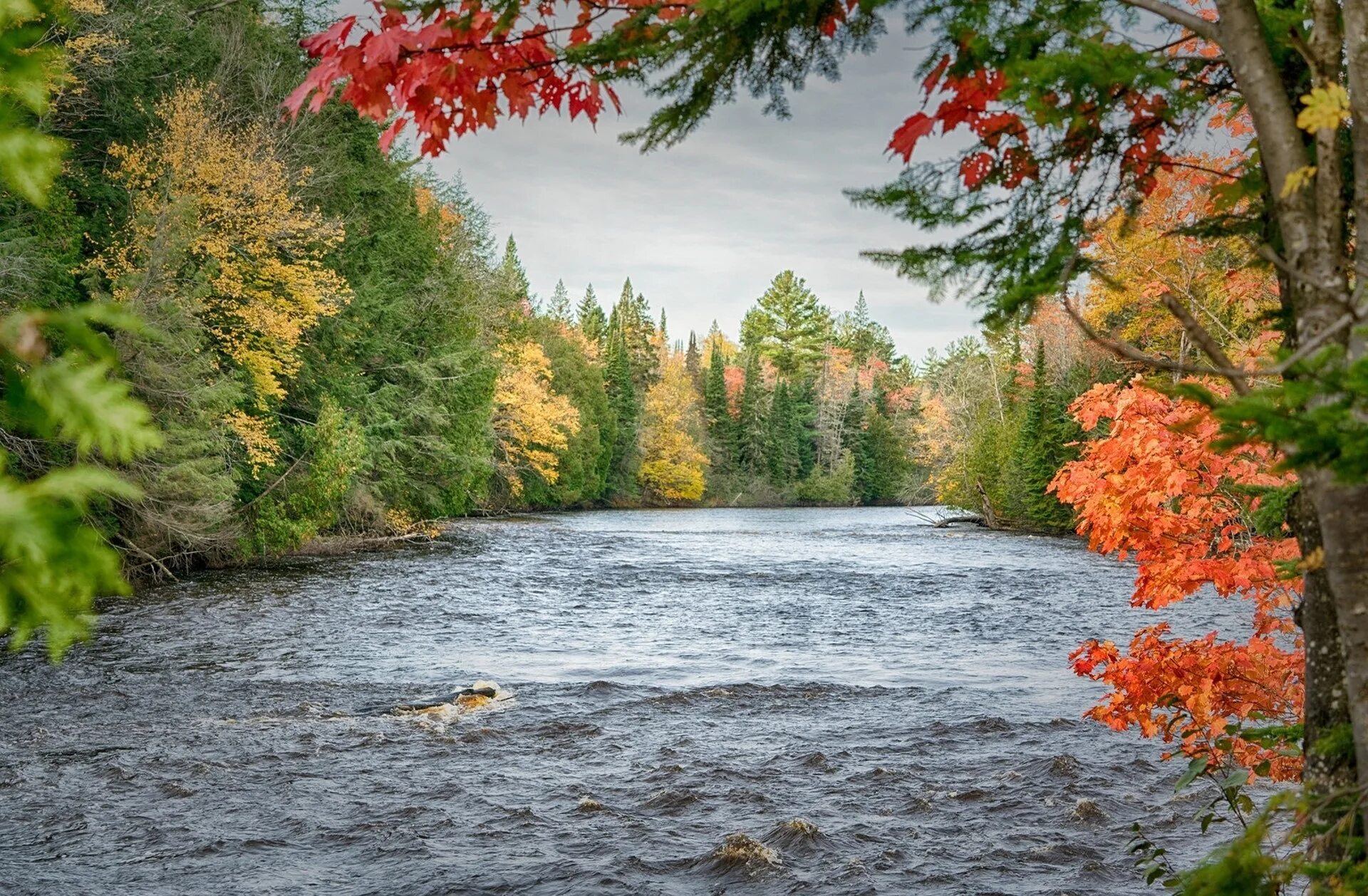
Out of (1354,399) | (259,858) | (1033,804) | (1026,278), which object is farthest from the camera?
(1033,804)

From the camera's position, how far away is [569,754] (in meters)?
8.93

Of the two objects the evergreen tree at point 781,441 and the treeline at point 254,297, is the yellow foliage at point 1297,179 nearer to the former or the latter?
the treeline at point 254,297

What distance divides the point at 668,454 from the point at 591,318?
30.2 m

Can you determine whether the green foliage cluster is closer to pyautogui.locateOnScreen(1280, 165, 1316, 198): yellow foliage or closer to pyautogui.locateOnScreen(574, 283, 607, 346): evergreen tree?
pyautogui.locateOnScreen(1280, 165, 1316, 198): yellow foliage

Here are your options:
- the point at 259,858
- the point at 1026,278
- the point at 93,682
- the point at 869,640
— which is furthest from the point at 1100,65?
the point at 869,640

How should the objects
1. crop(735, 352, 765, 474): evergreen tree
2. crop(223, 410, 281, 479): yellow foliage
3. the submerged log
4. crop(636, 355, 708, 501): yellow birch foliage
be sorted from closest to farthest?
crop(223, 410, 281, 479): yellow foliage < the submerged log < crop(636, 355, 708, 501): yellow birch foliage < crop(735, 352, 765, 474): evergreen tree

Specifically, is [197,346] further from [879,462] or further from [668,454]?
[879,462]

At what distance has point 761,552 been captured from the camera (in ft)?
96.8

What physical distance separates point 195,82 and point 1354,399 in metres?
23.9

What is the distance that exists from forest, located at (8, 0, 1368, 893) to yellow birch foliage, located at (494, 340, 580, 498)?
29 centimetres

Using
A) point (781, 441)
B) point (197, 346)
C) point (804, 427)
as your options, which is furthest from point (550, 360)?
point (197, 346)

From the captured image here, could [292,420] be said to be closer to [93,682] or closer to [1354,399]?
[93,682]

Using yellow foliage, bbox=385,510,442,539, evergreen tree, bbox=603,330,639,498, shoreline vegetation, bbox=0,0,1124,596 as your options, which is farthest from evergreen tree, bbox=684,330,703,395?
yellow foliage, bbox=385,510,442,539

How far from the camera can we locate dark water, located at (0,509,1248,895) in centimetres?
655
